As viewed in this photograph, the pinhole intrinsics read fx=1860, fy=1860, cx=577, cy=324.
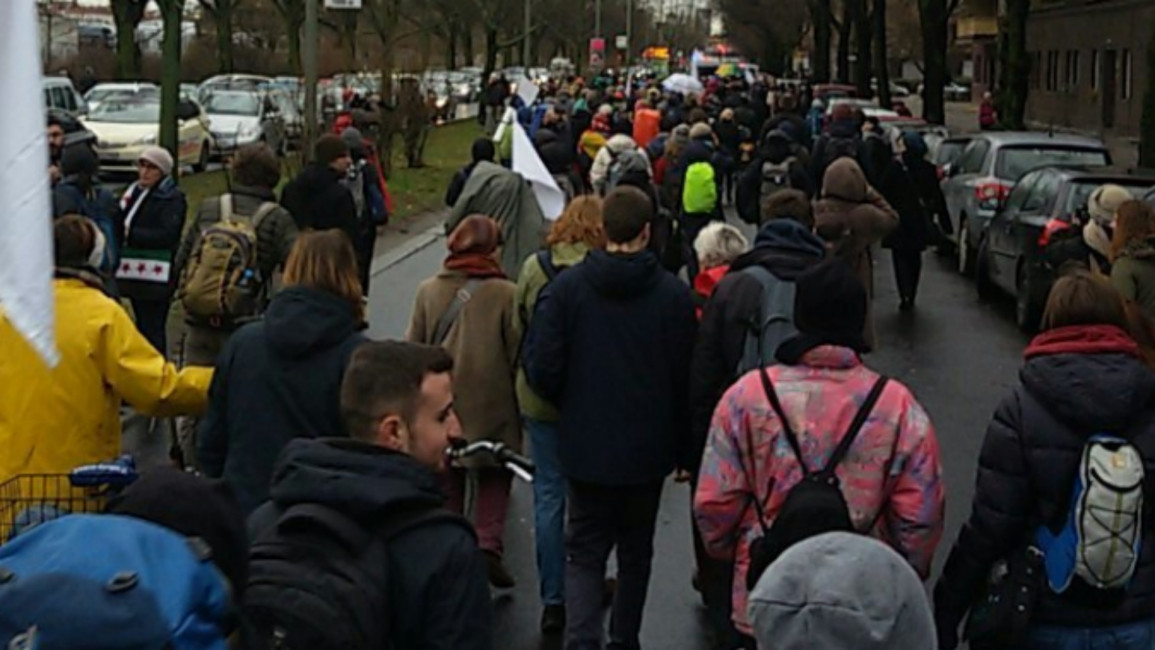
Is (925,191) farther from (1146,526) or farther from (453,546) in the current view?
(453,546)

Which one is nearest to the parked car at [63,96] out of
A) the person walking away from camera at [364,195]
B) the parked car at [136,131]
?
the parked car at [136,131]

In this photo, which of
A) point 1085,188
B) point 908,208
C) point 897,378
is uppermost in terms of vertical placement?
point 1085,188

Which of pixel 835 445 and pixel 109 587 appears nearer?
pixel 109 587

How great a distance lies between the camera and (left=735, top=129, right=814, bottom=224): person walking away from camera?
48.6ft

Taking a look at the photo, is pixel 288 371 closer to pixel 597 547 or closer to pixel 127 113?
pixel 597 547

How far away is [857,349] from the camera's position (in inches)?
199

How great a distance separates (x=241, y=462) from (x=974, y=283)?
1595 centimetres

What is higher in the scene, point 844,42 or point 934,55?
point 844,42

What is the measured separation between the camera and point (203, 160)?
35.7 metres

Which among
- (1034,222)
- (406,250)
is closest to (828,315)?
(1034,222)

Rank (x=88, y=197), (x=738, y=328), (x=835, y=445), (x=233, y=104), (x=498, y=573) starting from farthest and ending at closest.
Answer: (x=233, y=104) → (x=88, y=197) → (x=498, y=573) → (x=738, y=328) → (x=835, y=445)

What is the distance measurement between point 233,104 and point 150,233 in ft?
102

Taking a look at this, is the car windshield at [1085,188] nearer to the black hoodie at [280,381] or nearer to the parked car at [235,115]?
the black hoodie at [280,381]

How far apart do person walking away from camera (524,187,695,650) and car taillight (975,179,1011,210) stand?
548 inches
